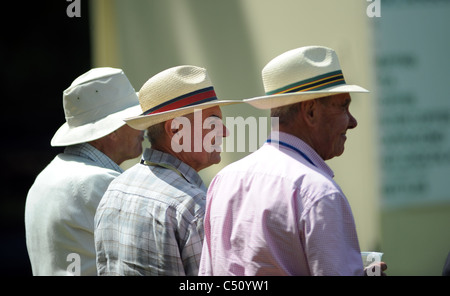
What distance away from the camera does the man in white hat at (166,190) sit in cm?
236

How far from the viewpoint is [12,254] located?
6.50 m

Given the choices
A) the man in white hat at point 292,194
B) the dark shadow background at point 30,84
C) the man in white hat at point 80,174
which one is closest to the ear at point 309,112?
the man in white hat at point 292,194

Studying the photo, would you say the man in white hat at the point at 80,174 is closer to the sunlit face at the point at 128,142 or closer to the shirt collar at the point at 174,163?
the sunlit face at the point at 128,142

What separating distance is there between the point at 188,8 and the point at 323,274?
11.5 feet

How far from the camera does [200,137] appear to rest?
8.44 feet

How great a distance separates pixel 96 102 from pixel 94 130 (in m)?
0.17

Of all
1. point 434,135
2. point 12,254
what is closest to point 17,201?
point 12,254

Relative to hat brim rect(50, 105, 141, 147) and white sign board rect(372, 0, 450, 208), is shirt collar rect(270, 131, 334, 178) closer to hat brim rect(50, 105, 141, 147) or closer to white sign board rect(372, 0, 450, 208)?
hat brim rect(50, 105, 141, 147)

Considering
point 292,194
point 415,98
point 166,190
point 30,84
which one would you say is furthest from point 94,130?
point 30,84

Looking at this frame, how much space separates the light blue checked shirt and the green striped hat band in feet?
1.54

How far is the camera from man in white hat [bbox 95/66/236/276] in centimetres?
236

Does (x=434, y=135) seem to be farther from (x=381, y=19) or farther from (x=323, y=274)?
(x=323, y=274)

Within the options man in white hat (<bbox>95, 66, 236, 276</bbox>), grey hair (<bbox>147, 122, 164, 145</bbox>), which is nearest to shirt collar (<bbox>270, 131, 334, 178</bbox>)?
man in white hat (<bbox>95, 66, 236, 276</bbox>)

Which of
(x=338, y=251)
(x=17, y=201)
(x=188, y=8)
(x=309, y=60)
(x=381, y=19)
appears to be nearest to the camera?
(x=338, y=251)
